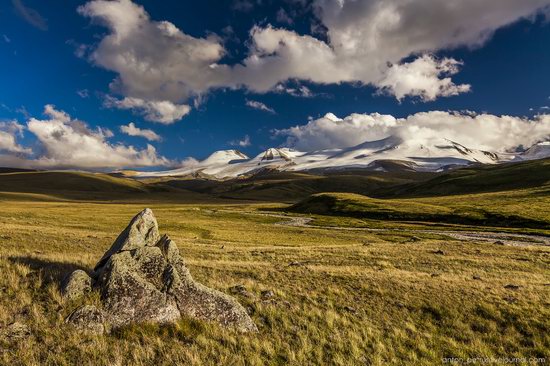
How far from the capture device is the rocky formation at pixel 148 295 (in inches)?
549

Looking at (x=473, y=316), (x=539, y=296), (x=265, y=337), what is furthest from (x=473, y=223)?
(x=265, y=337)

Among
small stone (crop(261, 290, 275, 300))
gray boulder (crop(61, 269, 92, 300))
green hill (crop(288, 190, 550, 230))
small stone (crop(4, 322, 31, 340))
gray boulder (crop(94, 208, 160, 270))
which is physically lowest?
green hill (crop(288, 190, 550, 230))

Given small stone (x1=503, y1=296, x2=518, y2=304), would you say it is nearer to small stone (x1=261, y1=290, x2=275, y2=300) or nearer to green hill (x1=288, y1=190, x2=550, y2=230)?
small stone (x1=261, y1=290, x2=275, y2=300)

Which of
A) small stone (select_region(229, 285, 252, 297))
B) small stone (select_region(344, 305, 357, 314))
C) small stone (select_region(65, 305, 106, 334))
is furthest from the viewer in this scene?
small stone (select_region(229, 285, 252, 297))

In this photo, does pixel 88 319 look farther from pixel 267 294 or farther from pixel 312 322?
pixel 312 322

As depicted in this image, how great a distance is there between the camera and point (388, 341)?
1579cm

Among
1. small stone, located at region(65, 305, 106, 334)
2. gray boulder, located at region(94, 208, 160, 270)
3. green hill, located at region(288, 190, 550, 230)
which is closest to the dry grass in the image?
small stone, located at region(65, 305, 106, 334)

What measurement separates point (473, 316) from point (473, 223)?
94.2 m

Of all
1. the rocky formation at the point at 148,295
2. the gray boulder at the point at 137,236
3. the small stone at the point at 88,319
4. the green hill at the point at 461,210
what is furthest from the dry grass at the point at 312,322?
the green hill at the point at 461,210

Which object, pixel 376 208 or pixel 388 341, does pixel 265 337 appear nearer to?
pixel 388 341

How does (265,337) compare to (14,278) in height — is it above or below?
below

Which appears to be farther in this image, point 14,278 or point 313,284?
point 313,284

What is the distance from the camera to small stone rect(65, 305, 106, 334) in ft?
43.0

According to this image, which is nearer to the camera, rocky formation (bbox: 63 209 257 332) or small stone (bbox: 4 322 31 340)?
small stone (bbox: 4 322 31 340)
